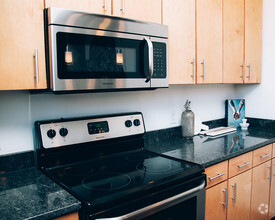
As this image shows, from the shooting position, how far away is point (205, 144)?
1942 mm

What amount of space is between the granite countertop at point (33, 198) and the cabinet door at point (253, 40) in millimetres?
2051

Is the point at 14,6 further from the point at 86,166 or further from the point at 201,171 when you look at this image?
the point at 201,171

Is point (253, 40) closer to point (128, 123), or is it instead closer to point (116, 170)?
point (128, 123)

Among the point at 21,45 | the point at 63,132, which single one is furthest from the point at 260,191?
the point at 21,45

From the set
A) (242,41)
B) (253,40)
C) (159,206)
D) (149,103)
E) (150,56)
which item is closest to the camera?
(159,206)

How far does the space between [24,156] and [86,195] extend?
562 mm

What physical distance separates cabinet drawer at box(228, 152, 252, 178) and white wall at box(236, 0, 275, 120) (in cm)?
92

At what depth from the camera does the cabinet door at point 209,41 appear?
1946 millimetres

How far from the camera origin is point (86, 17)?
4.25 ft

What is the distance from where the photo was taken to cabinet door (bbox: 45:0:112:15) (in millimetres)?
1238

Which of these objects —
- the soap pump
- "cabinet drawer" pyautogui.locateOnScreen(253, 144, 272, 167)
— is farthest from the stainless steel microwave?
"cabinet drawer" pyautogui.locateOnScreen(253, 144, 272, 167)

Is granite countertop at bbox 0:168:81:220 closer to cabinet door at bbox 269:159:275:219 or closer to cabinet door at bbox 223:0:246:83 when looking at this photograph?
cabinet door at bbox 223:0:246:83

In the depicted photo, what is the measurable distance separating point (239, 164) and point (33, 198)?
1.38 metres

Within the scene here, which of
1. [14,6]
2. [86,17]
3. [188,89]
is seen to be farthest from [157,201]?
[188,89]
